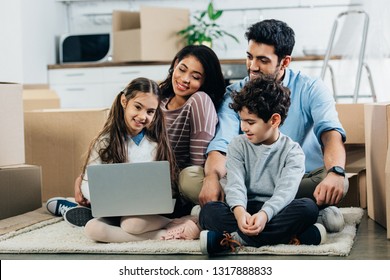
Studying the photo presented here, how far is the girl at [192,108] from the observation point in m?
1.79

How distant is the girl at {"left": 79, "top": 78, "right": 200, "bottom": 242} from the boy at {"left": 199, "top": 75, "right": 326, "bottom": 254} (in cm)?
11

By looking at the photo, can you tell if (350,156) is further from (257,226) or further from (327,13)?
(327,13)

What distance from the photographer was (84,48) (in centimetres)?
421

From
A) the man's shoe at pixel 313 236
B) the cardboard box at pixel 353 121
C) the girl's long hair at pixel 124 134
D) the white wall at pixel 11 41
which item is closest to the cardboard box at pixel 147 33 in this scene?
the white wall at pixel 11 41

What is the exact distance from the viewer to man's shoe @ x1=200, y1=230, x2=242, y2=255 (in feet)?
4.77

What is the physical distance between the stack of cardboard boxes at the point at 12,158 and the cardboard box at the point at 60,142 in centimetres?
19

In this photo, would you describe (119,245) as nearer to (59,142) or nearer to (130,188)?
(130,188)

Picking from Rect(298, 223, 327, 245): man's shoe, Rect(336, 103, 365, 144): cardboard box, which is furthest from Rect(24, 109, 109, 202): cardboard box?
Rect(298, 223, 327, 245): man's shoe

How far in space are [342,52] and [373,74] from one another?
408 mm

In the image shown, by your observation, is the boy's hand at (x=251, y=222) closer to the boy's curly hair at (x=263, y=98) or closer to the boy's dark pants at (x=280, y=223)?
the boy's dark pants at (x=280, y=223)

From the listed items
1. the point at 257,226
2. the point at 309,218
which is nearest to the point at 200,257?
the point at 257,226

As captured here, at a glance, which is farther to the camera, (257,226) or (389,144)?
(389,144)

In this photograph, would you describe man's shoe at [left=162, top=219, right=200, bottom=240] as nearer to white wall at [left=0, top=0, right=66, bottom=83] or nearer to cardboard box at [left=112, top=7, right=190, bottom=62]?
white wall at [left=0, top=0, right=66, bottom=83]
